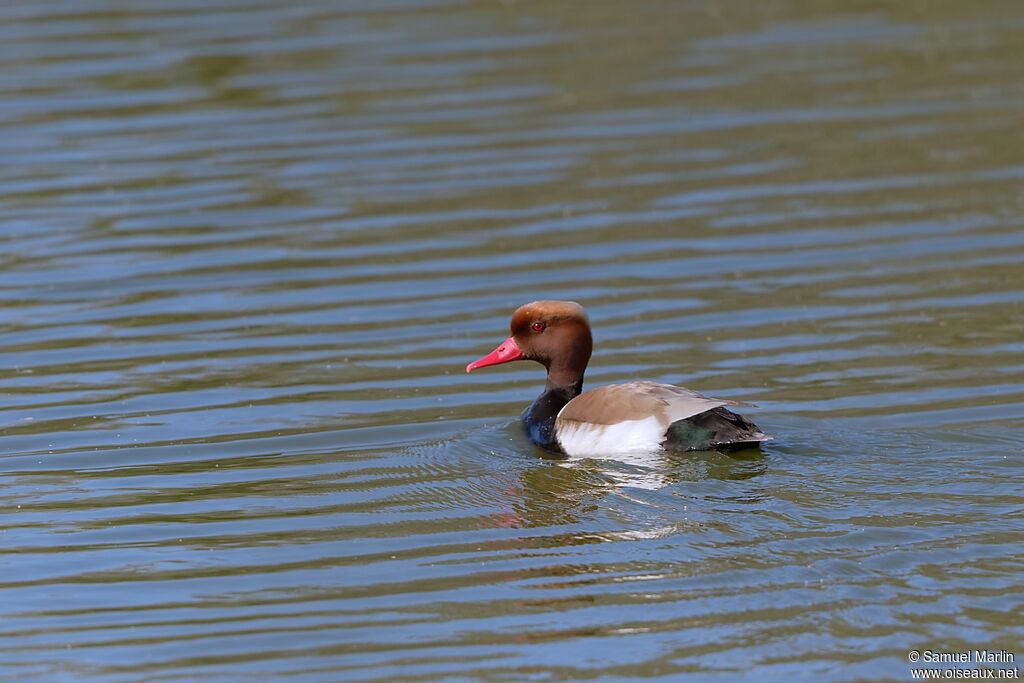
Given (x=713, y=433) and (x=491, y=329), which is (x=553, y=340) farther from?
(x=491, y=329)

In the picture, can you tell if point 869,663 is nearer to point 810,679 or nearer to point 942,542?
point 810,679

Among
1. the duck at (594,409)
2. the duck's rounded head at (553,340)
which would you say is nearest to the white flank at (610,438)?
the duck at (594,409)

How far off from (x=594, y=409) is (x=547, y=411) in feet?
1.47

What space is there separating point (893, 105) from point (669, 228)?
3.82 m

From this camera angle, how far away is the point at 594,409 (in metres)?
8.35

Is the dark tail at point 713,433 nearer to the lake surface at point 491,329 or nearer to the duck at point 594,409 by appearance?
the duck at point 594,409

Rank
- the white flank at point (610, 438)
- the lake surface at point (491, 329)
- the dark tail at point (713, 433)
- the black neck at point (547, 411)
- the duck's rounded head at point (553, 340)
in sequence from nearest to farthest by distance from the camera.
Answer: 1. the lake surface at point (491, 329)
2. the dark tail at point (713, 433)
3. the white flank at point (610, 438)
4. the black neck at point (547, 411)
5. the duck's rounded head at point (553, 340)

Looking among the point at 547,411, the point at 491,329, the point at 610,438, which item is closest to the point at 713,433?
the point at 610,438

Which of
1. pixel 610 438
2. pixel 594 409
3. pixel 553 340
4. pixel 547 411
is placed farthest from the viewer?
pixel 553 340

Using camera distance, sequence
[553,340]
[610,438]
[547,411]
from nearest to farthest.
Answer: [610,438]
[547,411]
[553,340]

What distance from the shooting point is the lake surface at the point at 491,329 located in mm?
6137

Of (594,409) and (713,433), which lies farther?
(594,409)

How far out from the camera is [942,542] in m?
6.50

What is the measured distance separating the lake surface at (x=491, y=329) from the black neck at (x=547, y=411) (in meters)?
0.10
